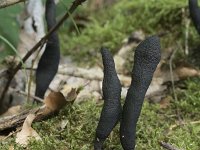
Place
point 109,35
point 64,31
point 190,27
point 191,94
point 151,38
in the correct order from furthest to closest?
point 64,31, point 109,35, point 190,27, point 191,94, point 151,38

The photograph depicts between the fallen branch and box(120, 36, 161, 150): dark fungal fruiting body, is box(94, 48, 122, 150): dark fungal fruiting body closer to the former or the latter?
box(120, 36, 161, 150): dark fungal fruiting body

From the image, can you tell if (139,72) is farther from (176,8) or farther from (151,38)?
(176,8)

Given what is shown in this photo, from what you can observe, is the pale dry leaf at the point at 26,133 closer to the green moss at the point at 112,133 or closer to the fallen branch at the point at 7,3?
the green moss at the point at 112,133

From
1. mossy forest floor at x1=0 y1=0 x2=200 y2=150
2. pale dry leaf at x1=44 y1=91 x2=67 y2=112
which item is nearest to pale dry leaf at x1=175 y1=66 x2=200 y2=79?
mossy forest floor at x1=0 y1=0 x2=200 y2=150

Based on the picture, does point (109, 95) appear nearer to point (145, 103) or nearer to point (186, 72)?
point (145, 103)

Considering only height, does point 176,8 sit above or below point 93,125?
above

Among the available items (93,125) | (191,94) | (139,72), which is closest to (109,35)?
(191,94)

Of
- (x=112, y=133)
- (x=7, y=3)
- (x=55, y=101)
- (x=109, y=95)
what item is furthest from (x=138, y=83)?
(x=7, y=3)
